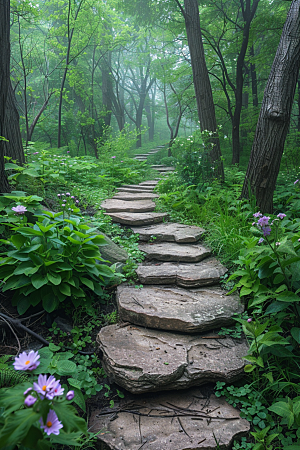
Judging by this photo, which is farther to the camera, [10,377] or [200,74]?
[200,74]

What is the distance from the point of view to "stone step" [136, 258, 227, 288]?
8.81ft

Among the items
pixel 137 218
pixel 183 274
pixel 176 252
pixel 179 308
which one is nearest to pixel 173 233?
pixel 176 252

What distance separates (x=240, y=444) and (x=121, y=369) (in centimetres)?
83

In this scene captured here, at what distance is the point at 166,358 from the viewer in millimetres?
1935

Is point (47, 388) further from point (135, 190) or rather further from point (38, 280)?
point (135, 190)

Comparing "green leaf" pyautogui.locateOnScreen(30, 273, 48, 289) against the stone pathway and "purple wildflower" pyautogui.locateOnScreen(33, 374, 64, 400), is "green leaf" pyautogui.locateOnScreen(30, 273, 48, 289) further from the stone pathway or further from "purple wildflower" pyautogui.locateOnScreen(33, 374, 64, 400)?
"purple wildflower" pyautogui.locateOnScreen(33, 374, 64, 400)

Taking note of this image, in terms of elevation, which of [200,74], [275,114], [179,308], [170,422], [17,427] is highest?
[200,74]

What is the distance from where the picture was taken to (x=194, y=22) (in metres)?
5.38

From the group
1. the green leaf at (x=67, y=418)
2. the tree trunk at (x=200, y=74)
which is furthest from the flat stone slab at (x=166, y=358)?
the tree trunk at (x=200, y=74)

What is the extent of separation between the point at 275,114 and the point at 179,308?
2689mm

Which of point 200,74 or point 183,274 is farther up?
point 200,74

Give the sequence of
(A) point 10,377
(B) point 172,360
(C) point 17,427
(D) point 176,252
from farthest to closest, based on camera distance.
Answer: (D) point 176,252 → (B) point 172,360 → (A) point 10,377 → (C) point 17,427

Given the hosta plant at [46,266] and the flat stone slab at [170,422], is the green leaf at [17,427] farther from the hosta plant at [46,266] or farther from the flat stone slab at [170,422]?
the hosta plant at [46,266]

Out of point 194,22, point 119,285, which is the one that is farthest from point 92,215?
point 194,22
